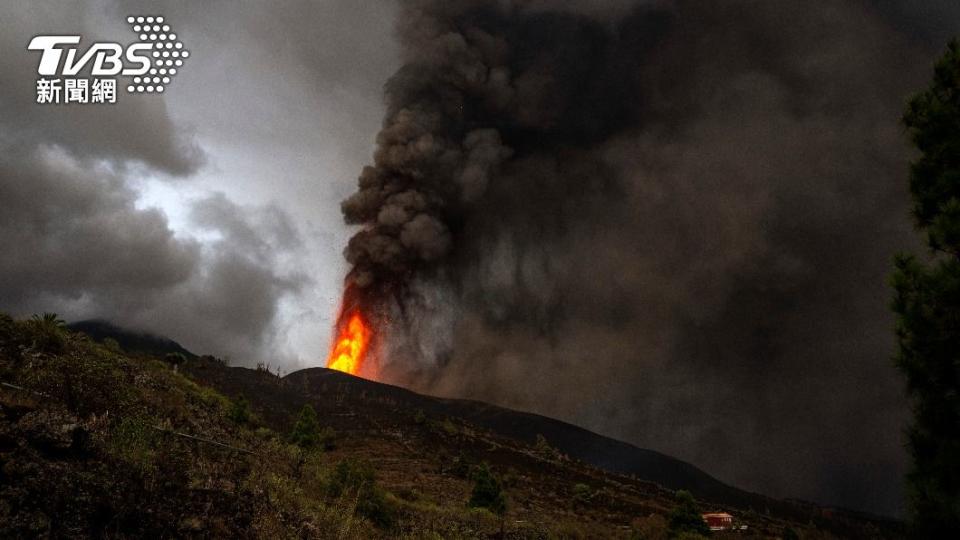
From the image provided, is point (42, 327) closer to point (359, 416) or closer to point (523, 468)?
point (523, 468)

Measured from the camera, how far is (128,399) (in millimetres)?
9617

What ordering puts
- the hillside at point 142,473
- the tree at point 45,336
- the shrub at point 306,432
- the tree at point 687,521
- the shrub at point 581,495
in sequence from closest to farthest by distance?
1. the hillside at point 142,473
2. the tree at point 45,336
3. the tree at point 687,521
4. the shrub at point 306,432
5. the shrub at point 581,495

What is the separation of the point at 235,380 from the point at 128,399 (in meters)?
77.7

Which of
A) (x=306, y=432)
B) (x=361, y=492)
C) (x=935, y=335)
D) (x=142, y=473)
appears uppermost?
(x=935, y=335)

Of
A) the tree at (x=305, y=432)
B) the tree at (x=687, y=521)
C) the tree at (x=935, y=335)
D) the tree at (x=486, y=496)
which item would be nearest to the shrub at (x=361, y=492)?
the tree at (x=935, y=335)

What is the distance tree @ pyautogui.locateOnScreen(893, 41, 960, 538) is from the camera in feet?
19.7

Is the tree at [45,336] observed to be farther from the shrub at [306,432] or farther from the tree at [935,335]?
the shrub at [306,432]

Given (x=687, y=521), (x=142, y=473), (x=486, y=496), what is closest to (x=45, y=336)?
(x=142, y=473)

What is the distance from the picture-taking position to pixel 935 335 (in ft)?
20.2

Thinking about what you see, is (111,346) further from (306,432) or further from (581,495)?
(581,495)

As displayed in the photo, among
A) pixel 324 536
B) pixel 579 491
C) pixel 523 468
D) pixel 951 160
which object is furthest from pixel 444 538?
pixel 523 468

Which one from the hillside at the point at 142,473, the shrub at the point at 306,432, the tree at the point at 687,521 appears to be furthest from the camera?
the shrub at the point at 306,432

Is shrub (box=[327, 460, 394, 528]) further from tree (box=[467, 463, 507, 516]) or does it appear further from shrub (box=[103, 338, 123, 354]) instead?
shrub (box=[103, 338, 123, 354])

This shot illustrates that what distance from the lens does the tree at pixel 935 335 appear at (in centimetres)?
602
